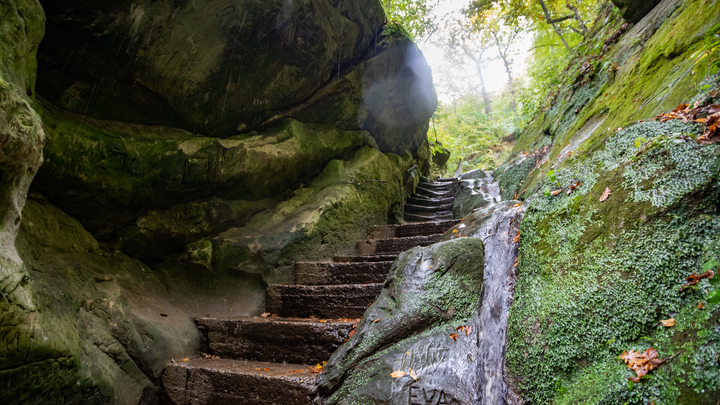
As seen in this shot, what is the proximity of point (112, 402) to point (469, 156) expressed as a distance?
65.0 ft

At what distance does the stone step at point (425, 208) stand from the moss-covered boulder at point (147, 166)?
13.3 feet

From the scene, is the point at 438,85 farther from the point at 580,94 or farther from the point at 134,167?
the point at 134,167

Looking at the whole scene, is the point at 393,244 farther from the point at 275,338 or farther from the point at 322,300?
the point at 275,338

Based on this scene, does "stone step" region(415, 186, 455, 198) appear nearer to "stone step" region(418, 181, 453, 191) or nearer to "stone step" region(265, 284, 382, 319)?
"stone step" region(418, 181, 453, 191)

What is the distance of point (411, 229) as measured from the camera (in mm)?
6355

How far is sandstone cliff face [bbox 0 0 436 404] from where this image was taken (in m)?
2.53

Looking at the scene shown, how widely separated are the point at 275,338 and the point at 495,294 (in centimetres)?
242

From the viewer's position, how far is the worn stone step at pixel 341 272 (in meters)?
4.66

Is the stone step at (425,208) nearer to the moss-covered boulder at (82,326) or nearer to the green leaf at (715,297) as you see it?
the moss-covered boulder at (82,326)

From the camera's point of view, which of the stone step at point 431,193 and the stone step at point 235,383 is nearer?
the stone step at point 235,383

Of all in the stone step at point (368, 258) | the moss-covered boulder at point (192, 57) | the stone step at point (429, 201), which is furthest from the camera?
the stone step at point (429, 201)

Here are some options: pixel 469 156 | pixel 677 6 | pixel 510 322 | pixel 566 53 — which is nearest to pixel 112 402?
pixel 510 322

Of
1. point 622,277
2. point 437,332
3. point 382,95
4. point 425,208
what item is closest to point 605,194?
point 622,277

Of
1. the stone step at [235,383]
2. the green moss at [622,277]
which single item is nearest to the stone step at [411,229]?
the green moss at [622,277]
